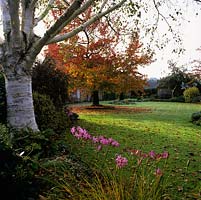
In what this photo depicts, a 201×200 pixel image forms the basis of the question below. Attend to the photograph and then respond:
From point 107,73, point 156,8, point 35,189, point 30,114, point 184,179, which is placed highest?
point 156,8

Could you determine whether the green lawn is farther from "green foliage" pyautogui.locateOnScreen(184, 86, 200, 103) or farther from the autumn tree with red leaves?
"green foliage" pyautogui.locateOnScreen(184, 86, 200, 103)

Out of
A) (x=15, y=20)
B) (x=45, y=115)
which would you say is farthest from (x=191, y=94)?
(x=15, y=20)

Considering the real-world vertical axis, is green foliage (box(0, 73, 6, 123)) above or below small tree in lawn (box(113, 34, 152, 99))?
below

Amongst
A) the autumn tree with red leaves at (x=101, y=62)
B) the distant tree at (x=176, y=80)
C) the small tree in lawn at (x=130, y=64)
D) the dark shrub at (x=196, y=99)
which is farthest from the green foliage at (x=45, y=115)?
the distant tree at (x=176, y=80)

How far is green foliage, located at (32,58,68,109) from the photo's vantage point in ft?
32.9

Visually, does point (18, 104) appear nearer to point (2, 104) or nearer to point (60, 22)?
point (2, 104)

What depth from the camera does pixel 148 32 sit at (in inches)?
319

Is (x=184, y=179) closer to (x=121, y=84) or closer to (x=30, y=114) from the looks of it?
(x=30, y=114)

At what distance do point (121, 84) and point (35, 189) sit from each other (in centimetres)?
1540

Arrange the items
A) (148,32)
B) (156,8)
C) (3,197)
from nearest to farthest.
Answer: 1. (3,197)
2. (156,8)
3. (148,32)

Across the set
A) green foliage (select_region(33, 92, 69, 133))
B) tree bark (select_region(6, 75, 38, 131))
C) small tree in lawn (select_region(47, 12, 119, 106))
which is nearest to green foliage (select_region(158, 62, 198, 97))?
small tree in lawn (select_region(47, 12, 119, 106))

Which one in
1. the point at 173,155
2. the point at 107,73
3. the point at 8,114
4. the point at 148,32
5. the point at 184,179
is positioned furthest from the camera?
the point at 107,73

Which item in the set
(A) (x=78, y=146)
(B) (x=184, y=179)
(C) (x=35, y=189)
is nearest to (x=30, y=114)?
(A) (x=78, y=146)

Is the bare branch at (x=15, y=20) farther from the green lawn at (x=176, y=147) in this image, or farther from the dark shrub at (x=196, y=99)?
the dark shrub at (x=196, y=99)
